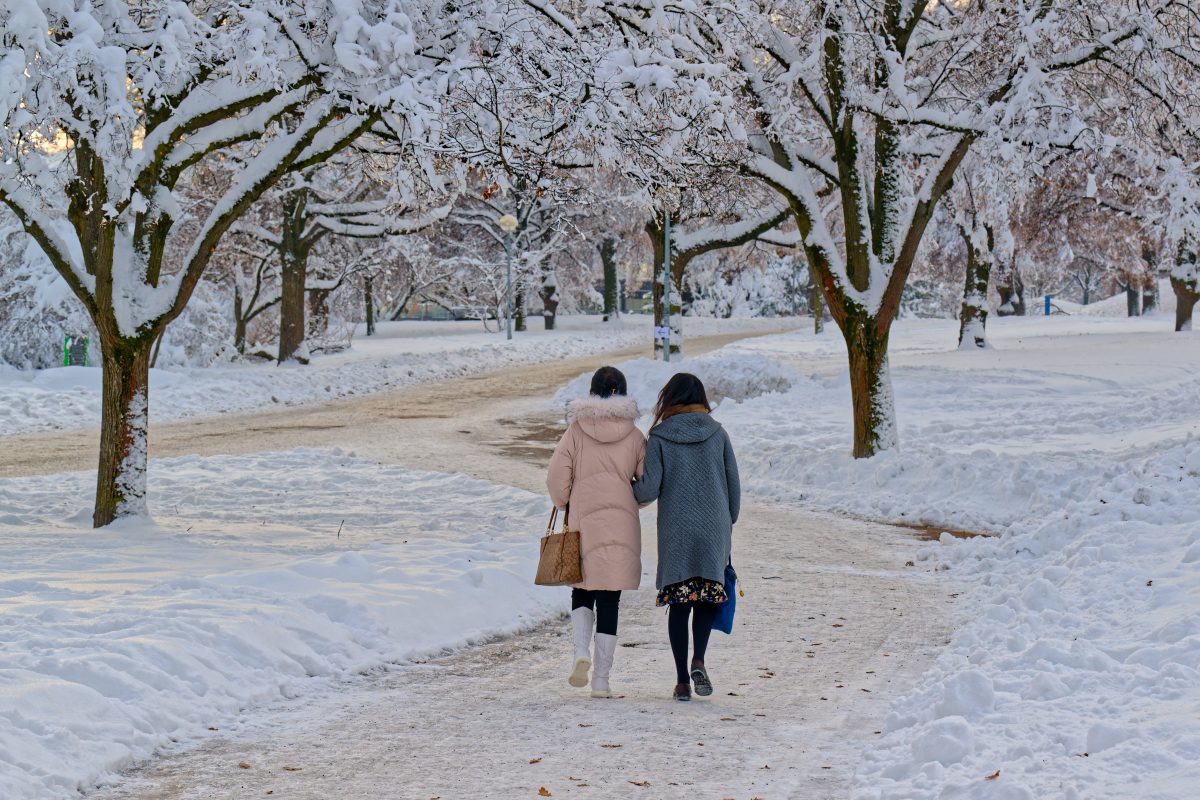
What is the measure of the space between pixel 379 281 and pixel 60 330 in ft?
72.2

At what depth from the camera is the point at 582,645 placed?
23.5ft

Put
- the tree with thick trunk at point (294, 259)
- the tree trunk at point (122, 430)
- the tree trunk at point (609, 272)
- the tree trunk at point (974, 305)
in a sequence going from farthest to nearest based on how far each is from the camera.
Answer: the tree trunk at point (609, 272), the tree trunk at point (974, 305), the tree with thick trunk at point (294, 259), the tree trunk at point (122, 430)

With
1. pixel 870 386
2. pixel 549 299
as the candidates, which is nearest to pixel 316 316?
pixel 549 299

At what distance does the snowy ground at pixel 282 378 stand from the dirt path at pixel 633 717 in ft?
52.9

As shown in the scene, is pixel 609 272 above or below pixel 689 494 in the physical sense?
above

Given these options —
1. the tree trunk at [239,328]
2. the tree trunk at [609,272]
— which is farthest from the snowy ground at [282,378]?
the tree trunk at [609,272]

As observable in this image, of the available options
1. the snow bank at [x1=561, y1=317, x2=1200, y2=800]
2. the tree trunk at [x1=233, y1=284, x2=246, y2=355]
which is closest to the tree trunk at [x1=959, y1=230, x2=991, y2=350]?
the snow bank at [x1=561, y1=317, x2=1200, y2=800]

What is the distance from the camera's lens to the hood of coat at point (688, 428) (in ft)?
23.0

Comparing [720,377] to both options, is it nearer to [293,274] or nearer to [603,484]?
[293,274]

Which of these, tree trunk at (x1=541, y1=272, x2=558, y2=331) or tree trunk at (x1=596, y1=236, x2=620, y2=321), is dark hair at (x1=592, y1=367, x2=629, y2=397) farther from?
tree trunk at (x1=596, y1=236, x2=620, y2=321)

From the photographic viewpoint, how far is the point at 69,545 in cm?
1117

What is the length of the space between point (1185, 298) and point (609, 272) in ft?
102

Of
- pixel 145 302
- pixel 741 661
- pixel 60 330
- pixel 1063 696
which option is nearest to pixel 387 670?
pixel 741 661

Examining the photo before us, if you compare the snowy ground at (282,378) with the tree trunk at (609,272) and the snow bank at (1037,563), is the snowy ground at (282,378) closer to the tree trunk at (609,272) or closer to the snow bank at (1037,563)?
the tree trunk at (609,272)
